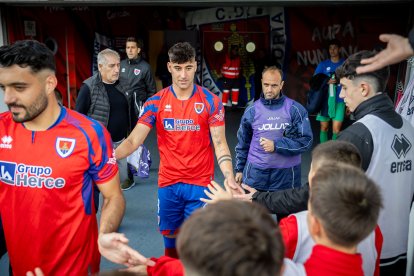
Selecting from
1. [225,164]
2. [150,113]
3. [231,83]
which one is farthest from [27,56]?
[231,83]

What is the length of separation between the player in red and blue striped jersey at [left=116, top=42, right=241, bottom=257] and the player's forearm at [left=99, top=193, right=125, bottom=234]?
1.30 metres

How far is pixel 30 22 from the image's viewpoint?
8.80 metres

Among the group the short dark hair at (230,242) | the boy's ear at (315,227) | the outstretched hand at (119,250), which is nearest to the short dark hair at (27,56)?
the outstretched hand at (119,250)

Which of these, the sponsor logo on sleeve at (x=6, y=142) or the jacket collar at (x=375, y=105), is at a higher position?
the jacket collar at (x=375, y=105)

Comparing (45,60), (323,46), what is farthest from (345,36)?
(45,60)

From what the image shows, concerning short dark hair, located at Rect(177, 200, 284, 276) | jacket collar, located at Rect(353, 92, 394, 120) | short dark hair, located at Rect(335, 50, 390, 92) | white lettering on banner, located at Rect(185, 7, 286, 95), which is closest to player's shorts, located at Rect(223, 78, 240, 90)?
white lettering on banner, located at Rect(185, 7, 286, 95)

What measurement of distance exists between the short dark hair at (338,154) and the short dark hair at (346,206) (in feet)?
1.36

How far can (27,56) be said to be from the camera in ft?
6.57

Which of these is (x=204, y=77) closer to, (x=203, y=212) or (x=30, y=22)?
(x=30, y=22)

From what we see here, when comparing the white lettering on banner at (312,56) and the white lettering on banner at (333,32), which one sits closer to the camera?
the white lettering on banner at (333,32)

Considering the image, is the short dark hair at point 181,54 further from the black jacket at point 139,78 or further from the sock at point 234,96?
the sock at point 234,96

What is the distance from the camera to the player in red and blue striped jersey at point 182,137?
3.50 m

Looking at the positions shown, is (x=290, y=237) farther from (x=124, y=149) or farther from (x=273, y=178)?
(x=273, y=178)

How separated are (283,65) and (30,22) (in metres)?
6.49
